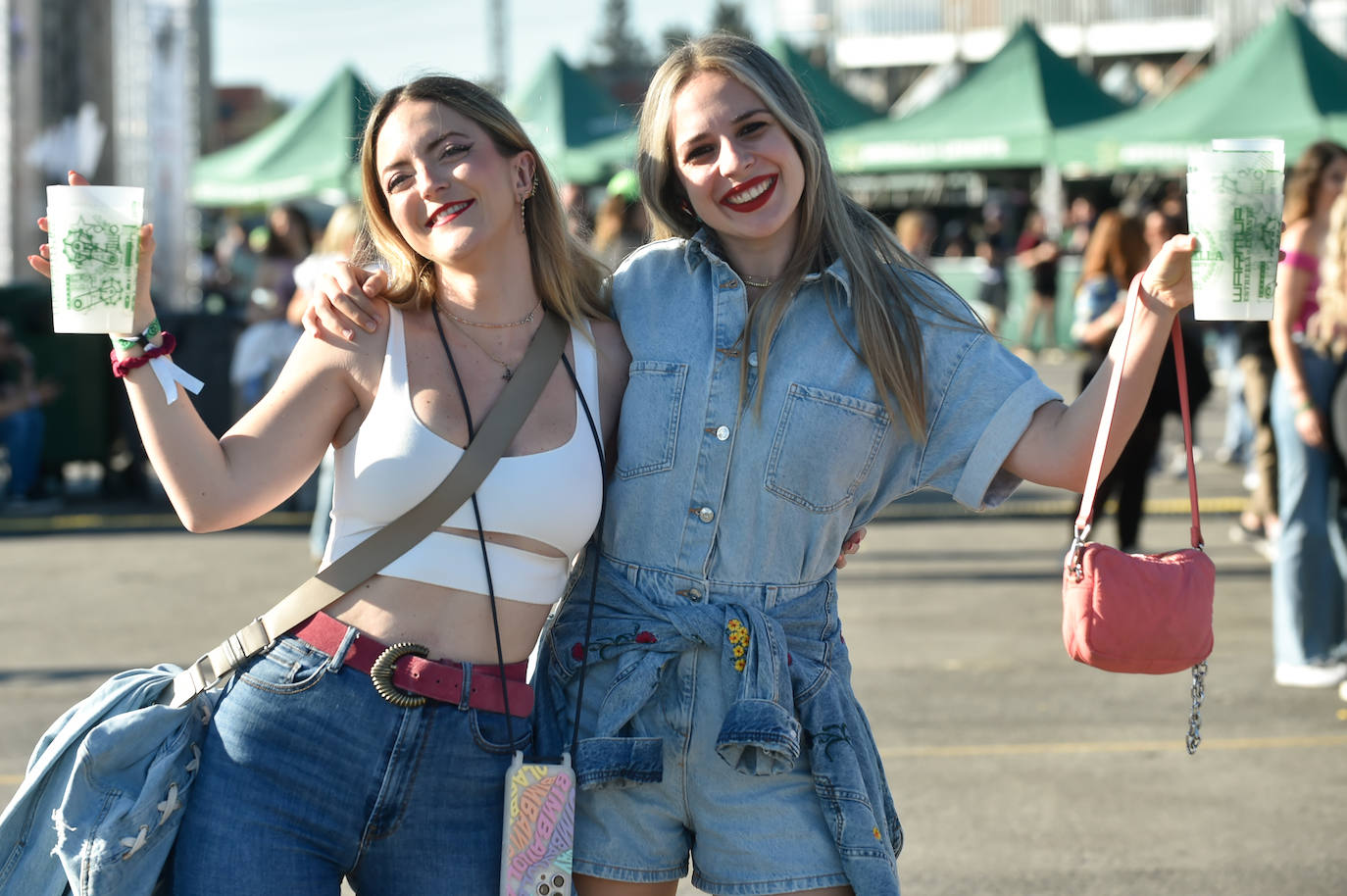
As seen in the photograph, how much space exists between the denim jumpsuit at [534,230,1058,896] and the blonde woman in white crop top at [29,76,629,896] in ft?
0.39

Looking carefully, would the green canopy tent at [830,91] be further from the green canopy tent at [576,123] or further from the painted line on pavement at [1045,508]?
the painted line on pavement at [1045,508]

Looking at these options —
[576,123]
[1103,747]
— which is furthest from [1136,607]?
[576,123]

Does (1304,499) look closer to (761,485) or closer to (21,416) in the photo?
(761,485)

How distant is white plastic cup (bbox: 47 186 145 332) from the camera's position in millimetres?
2410

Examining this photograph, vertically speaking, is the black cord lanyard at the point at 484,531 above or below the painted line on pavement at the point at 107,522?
above

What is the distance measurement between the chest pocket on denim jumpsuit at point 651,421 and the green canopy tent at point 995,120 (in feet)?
52.9

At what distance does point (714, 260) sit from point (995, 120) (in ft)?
54.7

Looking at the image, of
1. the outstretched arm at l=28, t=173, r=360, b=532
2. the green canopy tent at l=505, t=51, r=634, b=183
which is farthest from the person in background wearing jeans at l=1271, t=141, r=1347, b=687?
the green canopy tent at l=505, t=51, r=634, b=183

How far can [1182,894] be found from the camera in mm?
4379

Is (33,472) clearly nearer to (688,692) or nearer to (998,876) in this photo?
(998,876)

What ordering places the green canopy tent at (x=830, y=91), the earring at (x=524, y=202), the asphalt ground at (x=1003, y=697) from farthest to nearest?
the green canopy tent at (x=830, y=91)
the asphalt ground at (x=1003, y=697)
the earring at (x=524, y=202)

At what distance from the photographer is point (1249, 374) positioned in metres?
7.38

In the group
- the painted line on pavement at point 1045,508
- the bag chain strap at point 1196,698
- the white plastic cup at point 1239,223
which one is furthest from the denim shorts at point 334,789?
the painted line on pavement at point 1045,508

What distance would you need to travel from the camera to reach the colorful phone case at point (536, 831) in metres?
2.54
